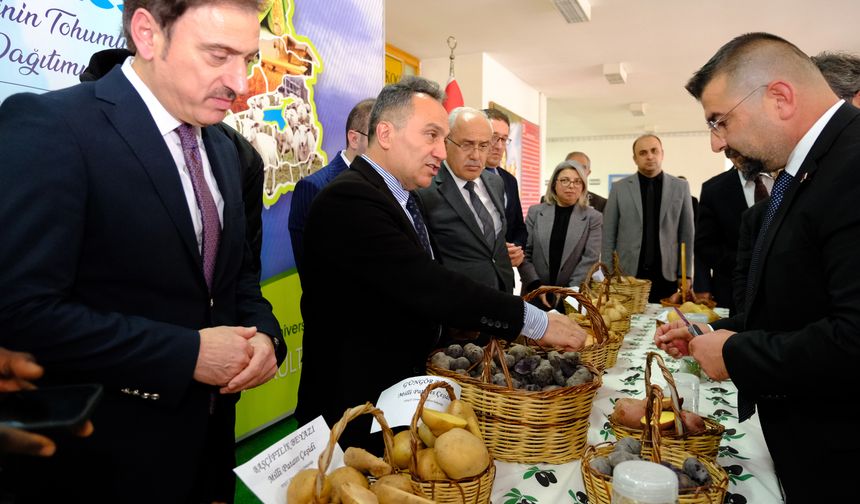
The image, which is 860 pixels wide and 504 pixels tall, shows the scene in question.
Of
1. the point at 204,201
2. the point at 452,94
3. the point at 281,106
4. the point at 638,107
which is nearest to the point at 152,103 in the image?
the point at 204,201

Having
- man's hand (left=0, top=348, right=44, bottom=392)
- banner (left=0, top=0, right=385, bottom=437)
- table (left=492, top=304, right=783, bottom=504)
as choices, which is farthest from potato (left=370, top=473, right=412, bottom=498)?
banner (left=0, top=0, right=385, bottom=437)

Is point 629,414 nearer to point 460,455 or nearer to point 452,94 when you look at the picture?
point 460,455

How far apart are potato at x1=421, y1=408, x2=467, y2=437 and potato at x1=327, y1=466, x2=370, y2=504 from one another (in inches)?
6.2

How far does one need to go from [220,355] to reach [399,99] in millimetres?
1040

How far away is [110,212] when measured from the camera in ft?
3.35

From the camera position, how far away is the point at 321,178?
2824 mm

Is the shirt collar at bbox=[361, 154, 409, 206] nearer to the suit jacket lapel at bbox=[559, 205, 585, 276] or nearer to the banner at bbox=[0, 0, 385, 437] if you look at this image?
the banner at bbox=[0, 0, 385, 437]

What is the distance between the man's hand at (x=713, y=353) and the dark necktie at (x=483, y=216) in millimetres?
1487

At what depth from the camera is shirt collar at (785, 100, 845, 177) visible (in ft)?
3.94

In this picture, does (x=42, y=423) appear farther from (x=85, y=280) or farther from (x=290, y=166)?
(x=290, y=166)

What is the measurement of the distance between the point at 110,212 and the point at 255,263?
0.53 metres

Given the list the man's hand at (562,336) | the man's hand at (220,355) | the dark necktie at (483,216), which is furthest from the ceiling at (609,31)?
the man's hand at (220,355)

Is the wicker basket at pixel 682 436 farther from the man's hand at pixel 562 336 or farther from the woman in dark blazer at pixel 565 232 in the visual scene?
the woman in dark blazer at pixel 565 232

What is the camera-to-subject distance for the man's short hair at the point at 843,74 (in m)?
1.83
